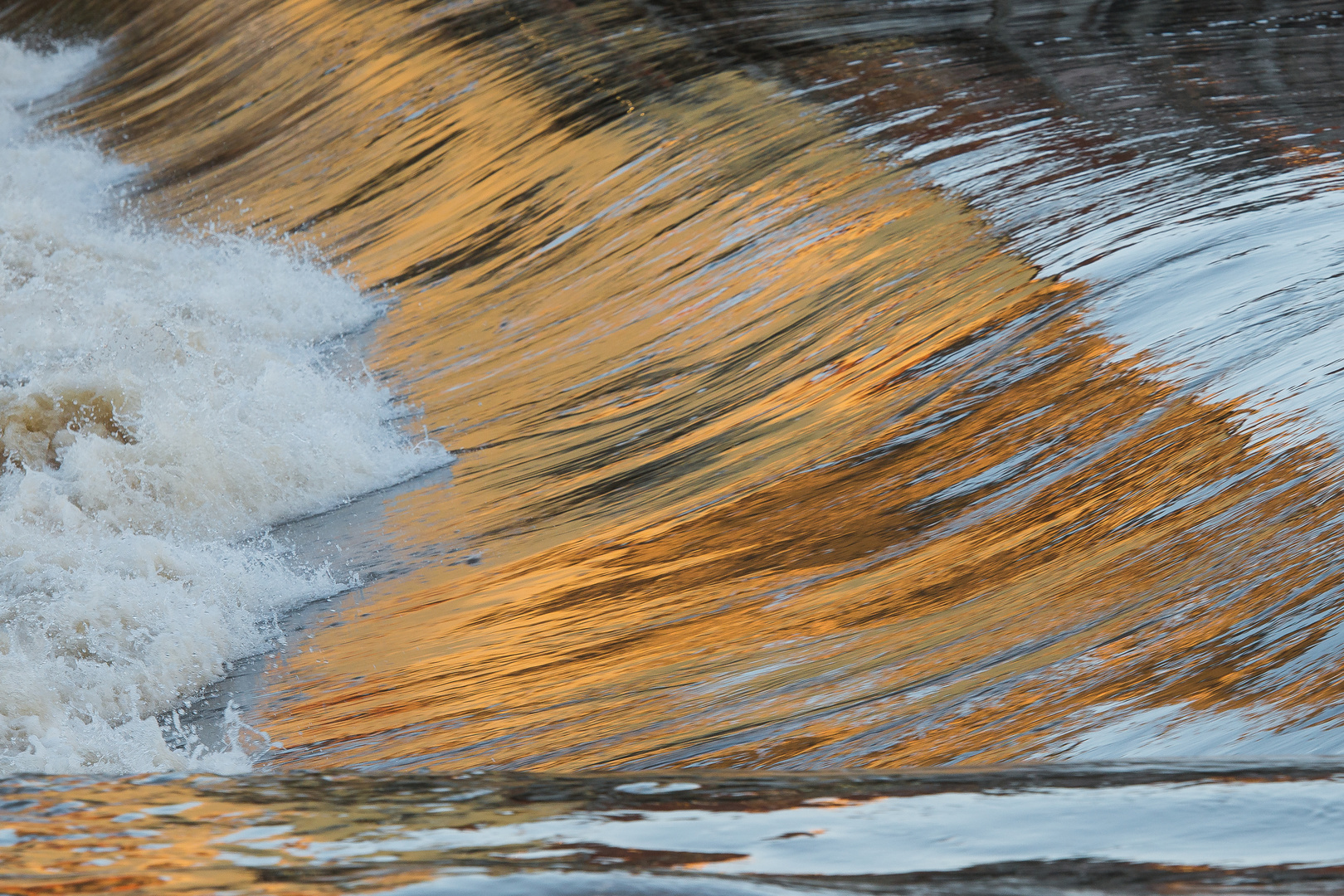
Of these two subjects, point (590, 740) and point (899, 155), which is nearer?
point (590, 740)

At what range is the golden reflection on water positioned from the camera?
2.39 meters

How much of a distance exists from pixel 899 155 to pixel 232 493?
97.2 inches

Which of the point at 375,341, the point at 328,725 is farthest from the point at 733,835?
the point at 375,341

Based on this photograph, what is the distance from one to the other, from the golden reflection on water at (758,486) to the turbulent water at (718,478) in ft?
0.04

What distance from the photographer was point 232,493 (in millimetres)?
4422

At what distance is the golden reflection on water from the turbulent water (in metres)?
0.01

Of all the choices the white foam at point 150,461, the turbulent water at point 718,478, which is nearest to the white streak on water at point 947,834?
the turbulent water at point 718,478

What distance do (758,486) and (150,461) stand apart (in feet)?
7.17

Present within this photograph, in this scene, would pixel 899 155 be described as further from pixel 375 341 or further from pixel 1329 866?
pixel 1329 866

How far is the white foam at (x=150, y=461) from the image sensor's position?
3311mm

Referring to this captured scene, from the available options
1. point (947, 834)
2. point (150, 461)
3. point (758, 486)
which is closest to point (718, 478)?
point (758, 486)

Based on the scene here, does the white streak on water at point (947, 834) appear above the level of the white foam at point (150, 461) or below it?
below

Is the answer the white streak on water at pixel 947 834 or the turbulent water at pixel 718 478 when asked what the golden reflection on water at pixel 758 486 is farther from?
the white streak on water at pixel 947 834

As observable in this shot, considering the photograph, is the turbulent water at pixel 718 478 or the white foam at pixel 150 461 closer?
the turbulent water at pixel 718 478
